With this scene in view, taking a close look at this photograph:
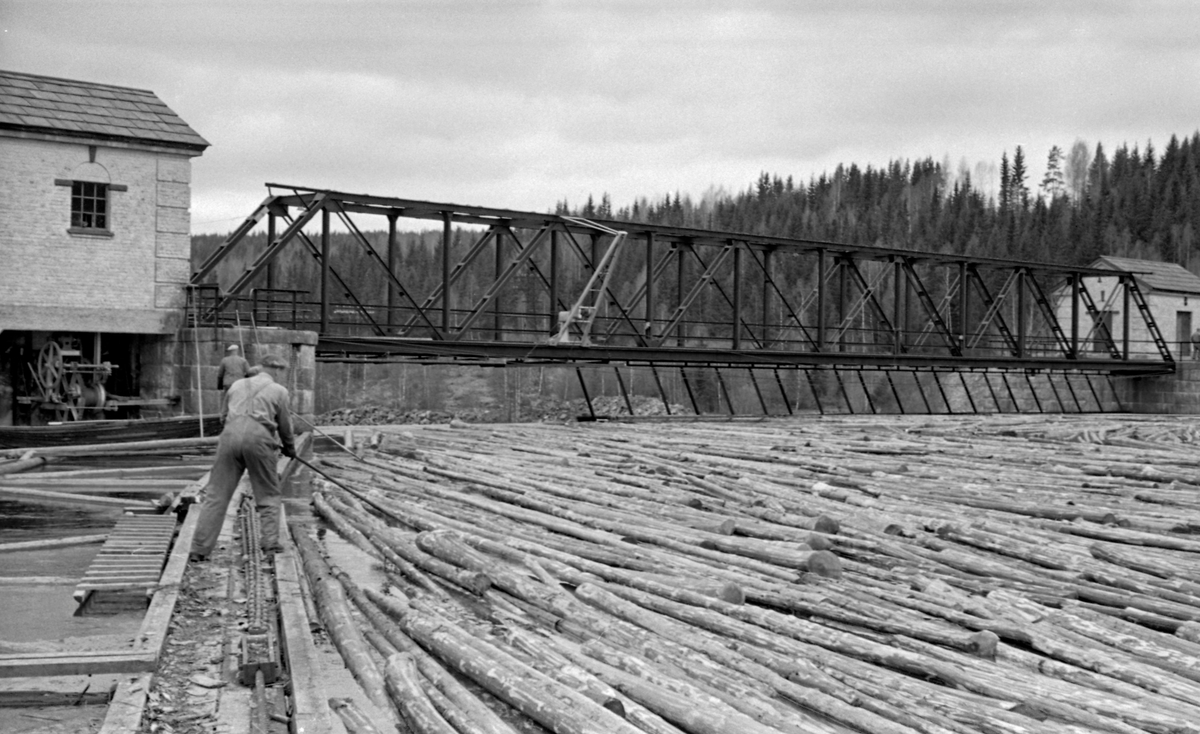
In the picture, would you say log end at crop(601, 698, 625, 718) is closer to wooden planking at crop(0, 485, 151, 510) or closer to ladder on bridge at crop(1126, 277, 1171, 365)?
wooden planking at crop(0, 485, 151, 510)

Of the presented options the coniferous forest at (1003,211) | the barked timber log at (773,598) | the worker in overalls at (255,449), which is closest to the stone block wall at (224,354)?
the barked timber log at (773,598)

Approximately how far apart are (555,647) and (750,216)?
123070 millimetres

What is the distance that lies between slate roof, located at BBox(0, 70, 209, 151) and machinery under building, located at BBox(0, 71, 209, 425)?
2cm

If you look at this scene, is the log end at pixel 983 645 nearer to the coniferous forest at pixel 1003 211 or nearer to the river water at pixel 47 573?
the river water at pixel 47 573

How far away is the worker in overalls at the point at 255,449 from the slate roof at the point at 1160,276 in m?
42.2

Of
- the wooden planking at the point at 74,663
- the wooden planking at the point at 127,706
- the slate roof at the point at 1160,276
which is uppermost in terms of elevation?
the slate roof at the point at 1160,276

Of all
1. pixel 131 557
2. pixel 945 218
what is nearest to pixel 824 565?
pixel 131 557

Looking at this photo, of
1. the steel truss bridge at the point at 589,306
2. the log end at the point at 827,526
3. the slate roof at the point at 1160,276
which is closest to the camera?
the log end at the point at 827,526

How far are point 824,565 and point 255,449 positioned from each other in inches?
186

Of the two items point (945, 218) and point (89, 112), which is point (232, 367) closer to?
point (89, 112)

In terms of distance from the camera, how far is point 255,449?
10125 mm

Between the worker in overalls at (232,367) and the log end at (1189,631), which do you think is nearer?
the log end at (1189,631)

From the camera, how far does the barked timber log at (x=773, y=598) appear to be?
5711 mm

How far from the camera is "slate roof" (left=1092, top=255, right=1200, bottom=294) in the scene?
47.8 meters
